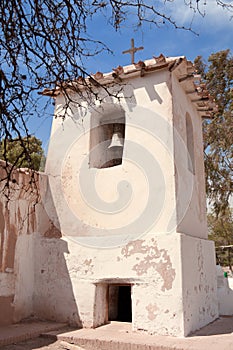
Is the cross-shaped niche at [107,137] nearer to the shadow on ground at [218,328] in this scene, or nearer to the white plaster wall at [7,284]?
the white plaster wall at [7,284]

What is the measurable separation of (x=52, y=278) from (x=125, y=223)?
203cm

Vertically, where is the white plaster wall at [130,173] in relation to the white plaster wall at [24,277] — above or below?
above

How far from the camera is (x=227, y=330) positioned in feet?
23.0

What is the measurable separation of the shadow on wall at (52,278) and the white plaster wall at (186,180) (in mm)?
2653

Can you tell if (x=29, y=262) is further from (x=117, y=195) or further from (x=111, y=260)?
(x=117, y=195)

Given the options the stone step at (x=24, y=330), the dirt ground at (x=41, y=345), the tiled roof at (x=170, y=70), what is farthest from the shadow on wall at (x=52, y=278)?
the tiled roof at (x=170, y=70)

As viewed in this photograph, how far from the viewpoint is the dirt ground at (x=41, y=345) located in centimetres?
580

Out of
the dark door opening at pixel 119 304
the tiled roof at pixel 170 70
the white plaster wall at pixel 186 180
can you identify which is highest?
the tiled roof at pixel 170 70

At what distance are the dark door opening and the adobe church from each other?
23 mm

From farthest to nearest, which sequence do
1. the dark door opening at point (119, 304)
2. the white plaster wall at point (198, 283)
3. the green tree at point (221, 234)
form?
1. the green tree at point (221, 234)
2. the dark door opening at point (119, 304)
3. the white plaster wall at point (198, 283)

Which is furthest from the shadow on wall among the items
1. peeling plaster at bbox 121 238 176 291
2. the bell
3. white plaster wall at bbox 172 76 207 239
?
white plaster wall at bbox 172 76 207 239

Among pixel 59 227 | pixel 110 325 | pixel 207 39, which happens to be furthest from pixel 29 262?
pixel 207 39

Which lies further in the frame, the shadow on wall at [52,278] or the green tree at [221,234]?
the green tree at [221,234]

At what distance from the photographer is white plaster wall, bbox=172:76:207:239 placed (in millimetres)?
7363
